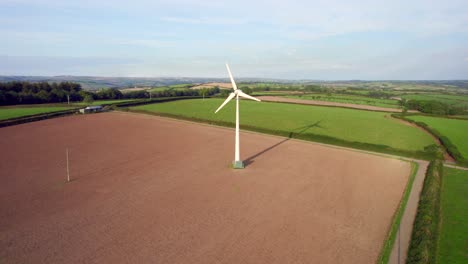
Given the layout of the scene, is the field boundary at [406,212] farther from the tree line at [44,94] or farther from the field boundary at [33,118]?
the tree line at [44,94]

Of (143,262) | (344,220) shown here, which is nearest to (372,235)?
(344,220)

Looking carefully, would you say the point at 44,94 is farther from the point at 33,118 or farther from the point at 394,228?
the point at 394,228

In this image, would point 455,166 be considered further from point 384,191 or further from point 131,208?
point 131,208

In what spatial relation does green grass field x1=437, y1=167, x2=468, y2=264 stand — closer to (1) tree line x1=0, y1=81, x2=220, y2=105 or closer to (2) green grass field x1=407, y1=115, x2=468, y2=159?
(2) green grass field x1=407, y1=115, x2=468, y2=159

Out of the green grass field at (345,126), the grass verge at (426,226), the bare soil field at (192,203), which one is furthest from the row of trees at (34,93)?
the grass verge at (426,226)

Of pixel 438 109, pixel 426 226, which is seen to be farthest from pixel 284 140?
pixel 438 109

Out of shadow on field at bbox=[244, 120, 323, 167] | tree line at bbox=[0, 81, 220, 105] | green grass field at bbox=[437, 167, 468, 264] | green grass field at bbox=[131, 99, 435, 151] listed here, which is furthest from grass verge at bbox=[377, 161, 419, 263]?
tree line at bbox=[0, 81, 220, 105]
